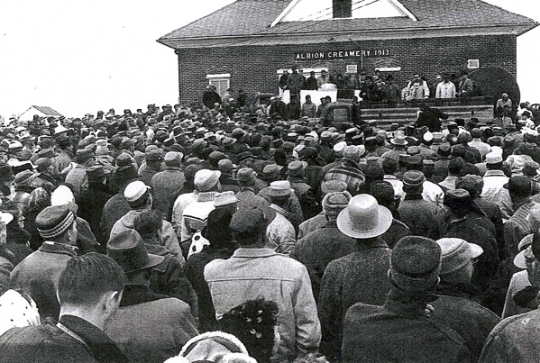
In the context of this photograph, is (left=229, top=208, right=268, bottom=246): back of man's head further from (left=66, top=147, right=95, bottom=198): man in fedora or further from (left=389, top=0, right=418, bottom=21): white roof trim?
(left=389, top=0, right=418, bottom=21): white roof trim

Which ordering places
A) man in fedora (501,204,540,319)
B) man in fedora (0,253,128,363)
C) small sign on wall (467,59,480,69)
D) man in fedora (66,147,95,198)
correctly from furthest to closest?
small sign on wall (467,59,480,69) < man in fedora (66,147,95,198) < man in fedora (501,204,540,319) < man in fedora (0,253,128,363)

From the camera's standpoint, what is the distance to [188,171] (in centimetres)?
884

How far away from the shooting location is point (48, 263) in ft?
17.5

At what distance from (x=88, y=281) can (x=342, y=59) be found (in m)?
30.9

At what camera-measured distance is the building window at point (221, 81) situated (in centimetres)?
3491

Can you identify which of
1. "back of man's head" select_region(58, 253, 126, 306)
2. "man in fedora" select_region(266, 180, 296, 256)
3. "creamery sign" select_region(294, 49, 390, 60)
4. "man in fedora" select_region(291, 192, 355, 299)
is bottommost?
"man in fedora" select_region(266, 180, 296, 256)

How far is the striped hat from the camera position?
543 centimetres

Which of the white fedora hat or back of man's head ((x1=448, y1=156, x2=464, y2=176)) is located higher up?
the white fedora hat

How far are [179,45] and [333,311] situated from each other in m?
31.1

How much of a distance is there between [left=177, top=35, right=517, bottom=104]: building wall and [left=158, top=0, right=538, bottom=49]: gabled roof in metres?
0.32

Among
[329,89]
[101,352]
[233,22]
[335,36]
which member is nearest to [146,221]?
[101,352]

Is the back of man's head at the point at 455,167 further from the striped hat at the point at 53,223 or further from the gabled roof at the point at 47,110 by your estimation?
the gabled roof at the point at 47,110

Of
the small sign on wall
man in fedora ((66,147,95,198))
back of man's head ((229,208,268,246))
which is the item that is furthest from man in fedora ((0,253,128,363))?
the small sign on wall

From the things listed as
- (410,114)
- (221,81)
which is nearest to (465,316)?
(410,114)
